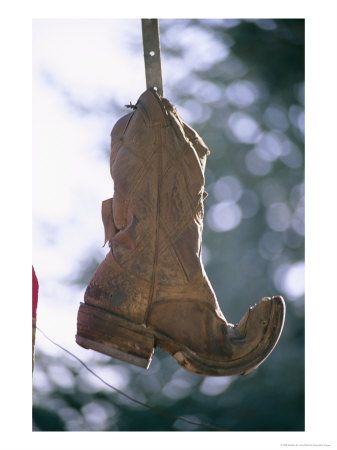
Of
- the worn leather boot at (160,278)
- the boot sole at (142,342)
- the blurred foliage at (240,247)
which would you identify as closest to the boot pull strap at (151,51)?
the worn leather boot at (160,278)

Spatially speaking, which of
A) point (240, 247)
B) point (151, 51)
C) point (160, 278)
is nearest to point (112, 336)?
point (160, 278)

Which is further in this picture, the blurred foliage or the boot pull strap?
the blurred foliage

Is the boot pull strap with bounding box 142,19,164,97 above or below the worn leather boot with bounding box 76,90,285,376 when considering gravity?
above

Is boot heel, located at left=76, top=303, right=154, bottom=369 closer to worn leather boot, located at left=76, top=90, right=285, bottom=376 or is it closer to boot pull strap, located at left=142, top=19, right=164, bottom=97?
worn leather boot, located at left=76, top=90, right=285, bottom=376

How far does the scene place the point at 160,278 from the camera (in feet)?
6.97

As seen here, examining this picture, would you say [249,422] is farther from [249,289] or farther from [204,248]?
[204,248]

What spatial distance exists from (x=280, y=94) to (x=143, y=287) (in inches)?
251

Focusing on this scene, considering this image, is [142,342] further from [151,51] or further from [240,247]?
[240,247]

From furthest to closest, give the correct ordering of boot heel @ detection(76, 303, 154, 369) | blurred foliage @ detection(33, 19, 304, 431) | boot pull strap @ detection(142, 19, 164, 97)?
blurred foliage @ detection(33, 19, 304, 431)
boot pull strap @ detection(142, 19, 164, 97)
boot heel @ detection(76, 303, 154, 369)

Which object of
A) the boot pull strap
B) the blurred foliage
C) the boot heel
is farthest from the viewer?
the blurred foliage

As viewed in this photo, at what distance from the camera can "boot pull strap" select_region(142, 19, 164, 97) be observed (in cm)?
228

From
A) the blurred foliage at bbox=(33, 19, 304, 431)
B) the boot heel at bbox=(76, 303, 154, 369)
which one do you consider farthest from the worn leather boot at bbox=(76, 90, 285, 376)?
the blurred foliage at bbox=(33, 19, 304, 431)

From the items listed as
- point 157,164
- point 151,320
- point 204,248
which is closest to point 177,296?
point 151,320

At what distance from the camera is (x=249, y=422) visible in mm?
7320
